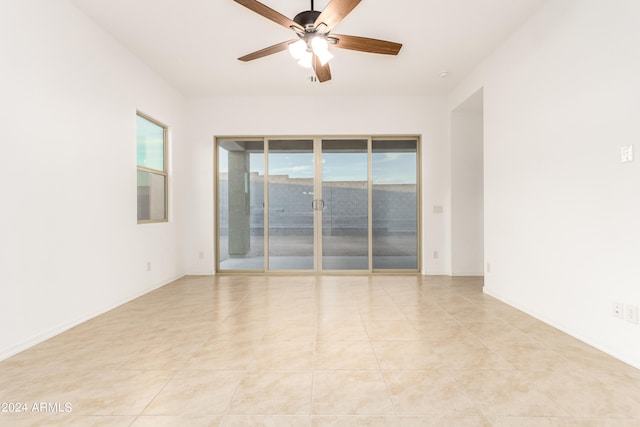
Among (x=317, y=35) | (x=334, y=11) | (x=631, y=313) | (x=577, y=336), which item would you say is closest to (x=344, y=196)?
(x=317, y=35)

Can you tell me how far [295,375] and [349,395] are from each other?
375 mm

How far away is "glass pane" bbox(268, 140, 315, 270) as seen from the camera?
527 centimetres

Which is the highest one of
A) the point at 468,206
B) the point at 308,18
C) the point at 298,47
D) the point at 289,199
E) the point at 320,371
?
the point at 308,18

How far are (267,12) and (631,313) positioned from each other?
10.0 ft

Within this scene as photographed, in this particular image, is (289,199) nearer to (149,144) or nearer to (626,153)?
(149,144)

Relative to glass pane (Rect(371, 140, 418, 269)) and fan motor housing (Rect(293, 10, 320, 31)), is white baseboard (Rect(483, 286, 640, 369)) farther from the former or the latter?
fan motor housing (Rect(293, 10, 320, 31))

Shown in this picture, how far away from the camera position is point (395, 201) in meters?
5.29

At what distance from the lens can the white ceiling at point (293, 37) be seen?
9.47 feet

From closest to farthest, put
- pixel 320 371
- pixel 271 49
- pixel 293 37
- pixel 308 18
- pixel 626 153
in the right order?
pixel 320 371
pixel 626 153
pixel 308 18
pixel 271 49
pixel 293 37

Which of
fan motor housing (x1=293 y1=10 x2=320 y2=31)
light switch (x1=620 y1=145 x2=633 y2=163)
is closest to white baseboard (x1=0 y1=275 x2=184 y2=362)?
fan motor housing (x1=293 y1=10 x2=320 y2=31)

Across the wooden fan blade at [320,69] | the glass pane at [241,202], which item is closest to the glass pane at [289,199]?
the glass pane at [241,202]

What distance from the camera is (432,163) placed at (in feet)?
16.9

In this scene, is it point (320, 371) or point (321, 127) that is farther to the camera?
point (321, 127)

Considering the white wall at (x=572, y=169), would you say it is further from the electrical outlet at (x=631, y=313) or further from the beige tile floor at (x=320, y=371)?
the beige tile floor at (x=320, y=371)
